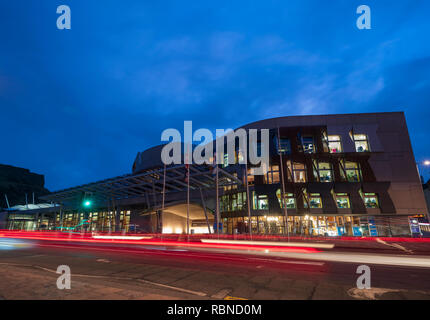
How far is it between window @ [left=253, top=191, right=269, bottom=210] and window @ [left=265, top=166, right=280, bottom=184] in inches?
116

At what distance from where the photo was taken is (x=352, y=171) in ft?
123

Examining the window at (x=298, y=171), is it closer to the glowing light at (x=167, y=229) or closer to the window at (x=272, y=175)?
the window at (x=272, y=175)

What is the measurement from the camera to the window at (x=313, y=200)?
35.9m

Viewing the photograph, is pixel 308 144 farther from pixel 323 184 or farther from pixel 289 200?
pixel 289 200

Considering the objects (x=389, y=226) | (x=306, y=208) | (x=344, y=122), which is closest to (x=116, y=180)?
(x=306, y=208)

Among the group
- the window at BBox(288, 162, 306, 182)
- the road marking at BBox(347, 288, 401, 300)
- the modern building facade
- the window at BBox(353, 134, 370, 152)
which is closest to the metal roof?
the modern building facade

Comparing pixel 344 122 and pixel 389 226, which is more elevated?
pixel 344 122

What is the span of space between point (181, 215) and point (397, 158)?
4149 centimetres

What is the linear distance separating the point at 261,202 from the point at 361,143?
2023cm

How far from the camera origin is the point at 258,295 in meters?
5.87

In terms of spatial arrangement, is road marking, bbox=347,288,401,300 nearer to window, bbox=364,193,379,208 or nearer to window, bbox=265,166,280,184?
window, bbox=265,166,280,184

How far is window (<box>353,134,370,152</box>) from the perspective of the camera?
38031mm
